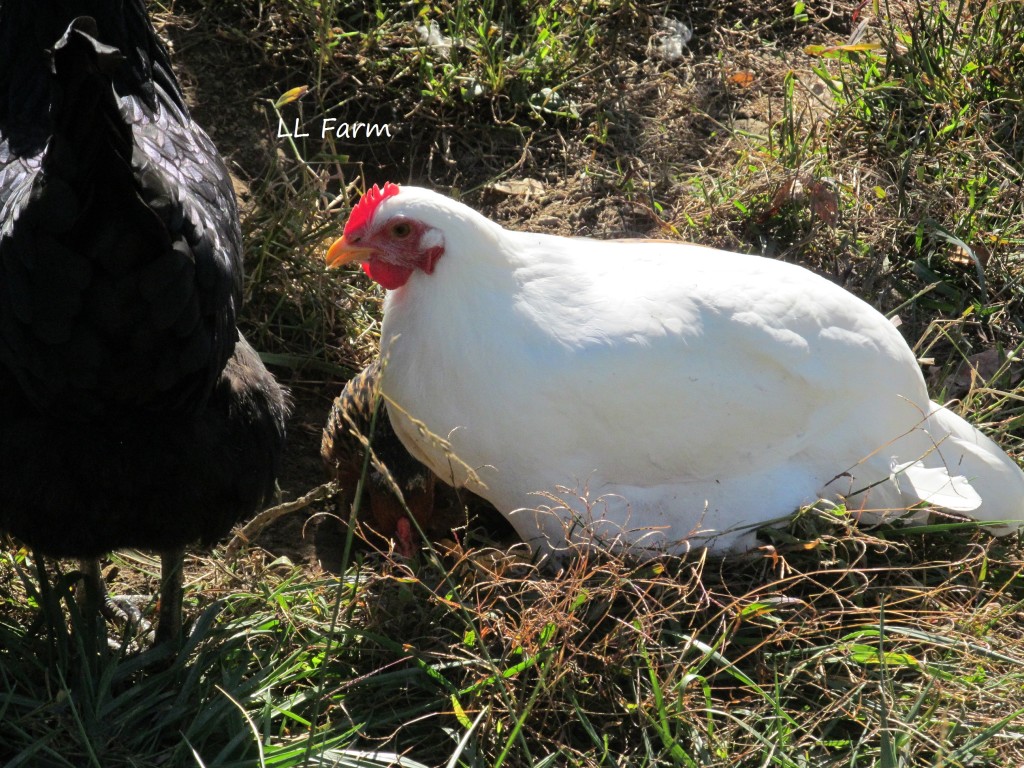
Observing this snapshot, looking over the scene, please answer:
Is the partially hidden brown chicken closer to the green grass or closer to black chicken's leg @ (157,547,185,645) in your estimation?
the green grass

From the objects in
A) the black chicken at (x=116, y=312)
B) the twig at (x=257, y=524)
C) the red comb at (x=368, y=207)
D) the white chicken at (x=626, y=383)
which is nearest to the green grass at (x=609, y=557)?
the twig at (x=257, y=524)

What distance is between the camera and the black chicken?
204 centimetres

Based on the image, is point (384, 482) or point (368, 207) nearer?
point (368, 207)

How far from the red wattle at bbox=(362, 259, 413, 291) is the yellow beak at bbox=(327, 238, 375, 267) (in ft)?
0.07

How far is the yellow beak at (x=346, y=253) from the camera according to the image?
2747mm

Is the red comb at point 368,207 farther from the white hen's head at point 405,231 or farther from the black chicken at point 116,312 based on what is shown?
the black chicken at point 116,312

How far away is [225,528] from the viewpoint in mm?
2689

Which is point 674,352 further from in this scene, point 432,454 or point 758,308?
point 432,454

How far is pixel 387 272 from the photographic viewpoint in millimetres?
2766

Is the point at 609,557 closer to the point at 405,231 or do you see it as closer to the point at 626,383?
the point at 626,383

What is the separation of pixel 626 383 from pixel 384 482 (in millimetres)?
971

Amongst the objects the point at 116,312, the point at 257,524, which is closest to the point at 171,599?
the point at 257,524

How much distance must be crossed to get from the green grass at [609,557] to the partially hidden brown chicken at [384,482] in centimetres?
13

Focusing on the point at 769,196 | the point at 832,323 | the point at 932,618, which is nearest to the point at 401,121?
the point at 769,196
